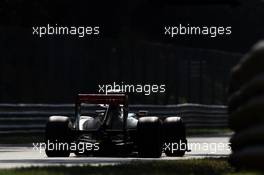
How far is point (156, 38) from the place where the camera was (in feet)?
150

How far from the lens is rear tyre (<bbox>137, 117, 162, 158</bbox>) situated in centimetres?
1808

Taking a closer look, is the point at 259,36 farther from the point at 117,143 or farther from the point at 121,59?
the point at 117,143

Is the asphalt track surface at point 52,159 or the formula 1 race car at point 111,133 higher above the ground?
the formula 1 race car at point 111,133

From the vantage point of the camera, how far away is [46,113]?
98.5 feet

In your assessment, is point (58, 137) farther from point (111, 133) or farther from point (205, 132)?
point (205, 132)

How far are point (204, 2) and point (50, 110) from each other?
39.7 ft

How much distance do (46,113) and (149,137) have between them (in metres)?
12.1

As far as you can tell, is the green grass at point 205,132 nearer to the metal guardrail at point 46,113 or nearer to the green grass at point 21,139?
the metal guardrail at point 46,113

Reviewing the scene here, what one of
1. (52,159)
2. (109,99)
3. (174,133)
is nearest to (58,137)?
(52,159)

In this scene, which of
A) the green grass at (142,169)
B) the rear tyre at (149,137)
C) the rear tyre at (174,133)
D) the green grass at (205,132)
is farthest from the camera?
the green grass at (205,132)

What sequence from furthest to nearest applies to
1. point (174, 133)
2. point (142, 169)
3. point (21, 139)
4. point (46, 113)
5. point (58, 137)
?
point (46, 113) → point (21, 139) → point (174, 133) → point (58, 137) → point (142, 169)

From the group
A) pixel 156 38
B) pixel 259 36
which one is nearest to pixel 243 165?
pixel 156 38

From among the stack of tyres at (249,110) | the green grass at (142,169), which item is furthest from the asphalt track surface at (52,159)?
the stack of tyres at (249,110)

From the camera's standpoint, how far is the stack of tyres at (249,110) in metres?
10.7
